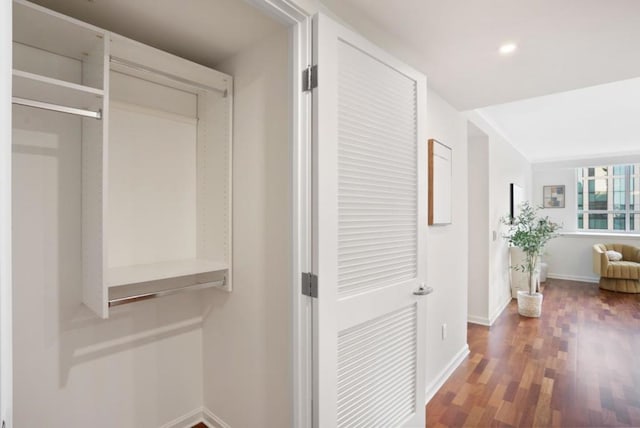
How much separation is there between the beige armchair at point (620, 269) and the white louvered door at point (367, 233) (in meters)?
5.60

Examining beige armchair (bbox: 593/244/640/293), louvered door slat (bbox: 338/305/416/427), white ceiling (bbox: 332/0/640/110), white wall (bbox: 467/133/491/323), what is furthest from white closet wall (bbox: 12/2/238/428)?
beige armchair (bbox: 593/244/640/293)

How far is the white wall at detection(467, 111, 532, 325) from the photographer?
398cm

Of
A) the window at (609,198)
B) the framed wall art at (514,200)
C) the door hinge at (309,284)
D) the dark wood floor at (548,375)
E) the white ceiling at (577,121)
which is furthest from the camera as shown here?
the window at (609,198)

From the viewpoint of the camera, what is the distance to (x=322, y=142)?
4.50ft

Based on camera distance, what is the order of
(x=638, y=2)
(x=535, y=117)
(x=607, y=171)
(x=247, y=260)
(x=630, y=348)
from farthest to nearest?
(x=607, y=171) → (x=535, y=117) → (x=630, y=348) → (x=247, y=260) → (x=638, y=2)

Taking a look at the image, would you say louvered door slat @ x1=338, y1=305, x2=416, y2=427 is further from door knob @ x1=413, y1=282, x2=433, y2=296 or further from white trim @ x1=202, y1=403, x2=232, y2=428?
white trim @ x1=202, y1=403, x2=232, y2=428

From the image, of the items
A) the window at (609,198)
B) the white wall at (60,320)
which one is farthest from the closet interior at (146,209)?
the window at (609,198)

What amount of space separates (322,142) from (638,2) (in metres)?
1.60

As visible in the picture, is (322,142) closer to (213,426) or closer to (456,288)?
(213,426)

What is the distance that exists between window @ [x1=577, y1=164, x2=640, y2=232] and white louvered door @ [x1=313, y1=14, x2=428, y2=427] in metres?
6.90

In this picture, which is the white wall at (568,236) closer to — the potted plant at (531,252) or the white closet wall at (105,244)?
the potted plant at (531,252)

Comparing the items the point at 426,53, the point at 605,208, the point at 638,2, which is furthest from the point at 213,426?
the point at 605,208

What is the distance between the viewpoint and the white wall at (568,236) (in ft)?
21.1

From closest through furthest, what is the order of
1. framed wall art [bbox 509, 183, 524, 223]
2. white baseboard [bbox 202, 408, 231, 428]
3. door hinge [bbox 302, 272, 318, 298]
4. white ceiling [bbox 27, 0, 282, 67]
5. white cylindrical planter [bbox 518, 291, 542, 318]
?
door hinge [bbox 302, 272, 318, 298] < white ceiling [bbox 27, 0, 282, 67] < white baseboard [bbox 202, 408, 231, 428] < white cylindrical planter [bbox 518, 291, 542, 318] < framed wall art [bbox 509, 183, 524, 223]
